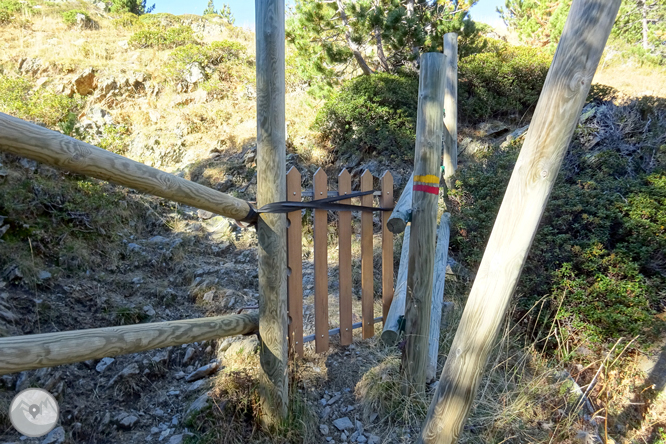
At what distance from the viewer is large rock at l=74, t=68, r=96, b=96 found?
8.80 m

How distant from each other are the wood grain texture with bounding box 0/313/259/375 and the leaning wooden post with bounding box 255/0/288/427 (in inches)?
10.5

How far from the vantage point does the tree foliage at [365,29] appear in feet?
24.4

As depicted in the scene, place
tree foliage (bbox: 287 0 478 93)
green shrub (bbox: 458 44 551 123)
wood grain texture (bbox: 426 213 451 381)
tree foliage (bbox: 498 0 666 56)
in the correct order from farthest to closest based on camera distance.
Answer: tree foliage (bbox: 498 0 666 56)
green shrub (bbox: 458 44 551 123)
tree foliage (bbox: 287 0 478 93)
wood grain texture (bbox: 426 213 451 381)

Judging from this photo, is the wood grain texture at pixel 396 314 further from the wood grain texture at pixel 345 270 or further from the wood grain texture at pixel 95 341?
the wood grain texture at pixel 95 341

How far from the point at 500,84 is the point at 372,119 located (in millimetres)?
3121

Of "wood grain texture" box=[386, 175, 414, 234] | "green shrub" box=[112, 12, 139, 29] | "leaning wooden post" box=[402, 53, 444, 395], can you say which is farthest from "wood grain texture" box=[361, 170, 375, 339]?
"green shrub" box=[112, 12, 139, 29]

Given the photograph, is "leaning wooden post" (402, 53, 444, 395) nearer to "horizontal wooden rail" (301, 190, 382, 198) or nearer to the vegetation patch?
"horizontal wooden rail" (301, 190, 382, 198)

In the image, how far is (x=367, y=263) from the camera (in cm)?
289

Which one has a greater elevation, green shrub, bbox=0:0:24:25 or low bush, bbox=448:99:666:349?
green shrub, bbox=0:0:24:25

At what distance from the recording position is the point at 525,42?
12.9 m

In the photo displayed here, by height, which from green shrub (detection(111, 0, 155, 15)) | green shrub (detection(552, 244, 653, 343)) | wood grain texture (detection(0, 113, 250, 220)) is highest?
green shrub (detection(111, 0, 155, 15))

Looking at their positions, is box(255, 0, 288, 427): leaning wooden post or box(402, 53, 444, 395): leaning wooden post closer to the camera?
box(255, 0, 288, 427): leaning wooden post

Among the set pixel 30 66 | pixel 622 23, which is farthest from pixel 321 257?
pixel 622 23

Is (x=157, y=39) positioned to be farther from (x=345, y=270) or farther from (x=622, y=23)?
(x=622, y=23)
